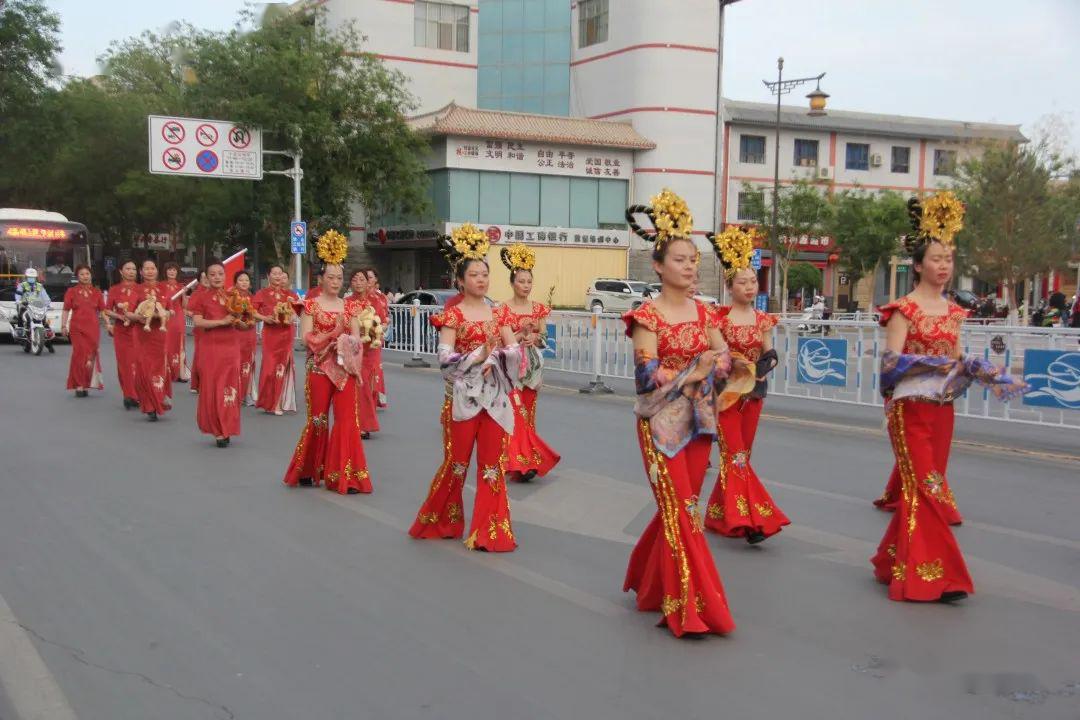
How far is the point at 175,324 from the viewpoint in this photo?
16359mm

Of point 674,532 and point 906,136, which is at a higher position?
point 906,136

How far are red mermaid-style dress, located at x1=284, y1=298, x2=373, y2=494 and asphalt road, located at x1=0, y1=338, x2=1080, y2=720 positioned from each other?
0.19 meters

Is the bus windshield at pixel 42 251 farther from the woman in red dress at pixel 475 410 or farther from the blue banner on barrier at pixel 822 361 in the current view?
the woman in red dress at pixel 475 410

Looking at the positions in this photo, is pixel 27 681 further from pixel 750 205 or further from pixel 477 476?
pixel 750 205

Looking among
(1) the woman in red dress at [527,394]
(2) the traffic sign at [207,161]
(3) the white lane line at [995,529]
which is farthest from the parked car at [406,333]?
(3) the white lane line at [995,529]

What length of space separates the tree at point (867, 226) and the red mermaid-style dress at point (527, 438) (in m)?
34.6

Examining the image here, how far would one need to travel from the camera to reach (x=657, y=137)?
4400cm

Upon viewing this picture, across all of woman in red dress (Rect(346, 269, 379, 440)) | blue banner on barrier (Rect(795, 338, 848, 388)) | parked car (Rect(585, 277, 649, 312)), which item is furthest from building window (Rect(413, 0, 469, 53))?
woman in red dress (Rect(346, 269, 379, 440))

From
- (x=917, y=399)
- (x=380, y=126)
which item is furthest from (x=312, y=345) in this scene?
(x=380, y=126)

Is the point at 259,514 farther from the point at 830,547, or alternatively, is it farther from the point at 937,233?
the point at 937,233

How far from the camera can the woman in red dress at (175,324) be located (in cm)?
A: 1514

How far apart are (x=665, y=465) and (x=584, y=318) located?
11789 millimetres

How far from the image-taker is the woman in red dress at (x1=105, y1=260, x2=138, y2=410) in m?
13.7

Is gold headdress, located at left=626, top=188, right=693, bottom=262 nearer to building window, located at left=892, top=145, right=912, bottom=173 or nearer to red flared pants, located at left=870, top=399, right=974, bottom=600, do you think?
red flared pants, located at left=870, top=399, right=974, bottom=600
